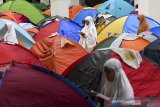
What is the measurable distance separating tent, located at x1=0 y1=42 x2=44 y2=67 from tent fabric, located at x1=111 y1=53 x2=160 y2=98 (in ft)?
5.40

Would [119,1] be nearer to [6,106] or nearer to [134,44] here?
[134,44]

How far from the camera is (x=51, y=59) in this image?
330 inches

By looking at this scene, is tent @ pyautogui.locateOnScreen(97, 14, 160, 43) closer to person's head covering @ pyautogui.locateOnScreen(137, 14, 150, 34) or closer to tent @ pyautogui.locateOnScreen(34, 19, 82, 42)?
tent @ pyautogui.locateOnScreen(34, 19, 82, 42)

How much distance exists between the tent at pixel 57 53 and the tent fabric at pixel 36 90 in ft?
9.01

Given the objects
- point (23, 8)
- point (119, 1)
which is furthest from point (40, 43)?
point (119, 1)

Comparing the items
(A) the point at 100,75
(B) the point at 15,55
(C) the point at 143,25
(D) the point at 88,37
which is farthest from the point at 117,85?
(D) the point at 88,37

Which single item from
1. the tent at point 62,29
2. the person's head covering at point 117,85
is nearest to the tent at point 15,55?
the person's head covering at point 117,85

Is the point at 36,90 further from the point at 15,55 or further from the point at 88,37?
the point at 88,37

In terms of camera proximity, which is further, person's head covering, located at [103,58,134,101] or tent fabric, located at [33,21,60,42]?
tent fabric, located at [33,21,60,42]

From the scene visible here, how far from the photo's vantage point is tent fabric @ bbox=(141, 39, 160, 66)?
752 centimetres

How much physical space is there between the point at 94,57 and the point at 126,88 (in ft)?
5.40

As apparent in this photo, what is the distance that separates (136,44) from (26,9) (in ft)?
30.3

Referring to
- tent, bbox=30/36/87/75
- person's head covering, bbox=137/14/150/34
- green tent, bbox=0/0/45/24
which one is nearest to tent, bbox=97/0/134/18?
green tent, bbox=0/0/45/24

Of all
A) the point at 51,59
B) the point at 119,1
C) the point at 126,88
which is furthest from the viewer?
the point at 119,1
